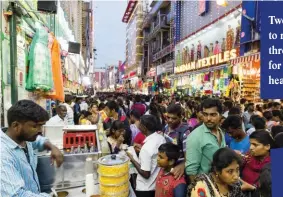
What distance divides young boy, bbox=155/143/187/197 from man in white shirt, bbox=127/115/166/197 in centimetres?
24

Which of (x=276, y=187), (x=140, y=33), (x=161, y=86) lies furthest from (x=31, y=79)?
(x=140, y=33)

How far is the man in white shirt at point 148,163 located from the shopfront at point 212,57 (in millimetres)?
10511

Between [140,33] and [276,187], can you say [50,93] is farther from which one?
[140,33]

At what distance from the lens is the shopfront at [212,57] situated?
15143 mm

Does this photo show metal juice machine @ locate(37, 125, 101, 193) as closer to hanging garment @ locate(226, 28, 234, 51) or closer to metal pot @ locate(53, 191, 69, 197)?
metal pot @ locate(53, 191, 69, 197)

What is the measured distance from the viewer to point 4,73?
3.71 metres

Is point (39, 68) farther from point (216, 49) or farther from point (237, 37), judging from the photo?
→ point (216, 49)

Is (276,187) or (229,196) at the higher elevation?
(276,187)

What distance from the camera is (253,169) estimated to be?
2.57m

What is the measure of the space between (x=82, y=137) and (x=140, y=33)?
6170 centimetres

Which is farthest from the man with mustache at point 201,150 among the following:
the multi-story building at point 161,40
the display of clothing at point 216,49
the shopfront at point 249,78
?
the multi-story building at point 161,40

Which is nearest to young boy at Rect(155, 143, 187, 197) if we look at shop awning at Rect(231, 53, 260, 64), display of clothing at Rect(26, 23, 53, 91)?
display of clothing at Rect(26, 23, 53, 91)

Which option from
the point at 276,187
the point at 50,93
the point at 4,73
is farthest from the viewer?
the point at 50,93

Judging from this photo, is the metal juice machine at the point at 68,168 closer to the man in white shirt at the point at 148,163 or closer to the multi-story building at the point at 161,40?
the man in white shirt at the point at 148,163
